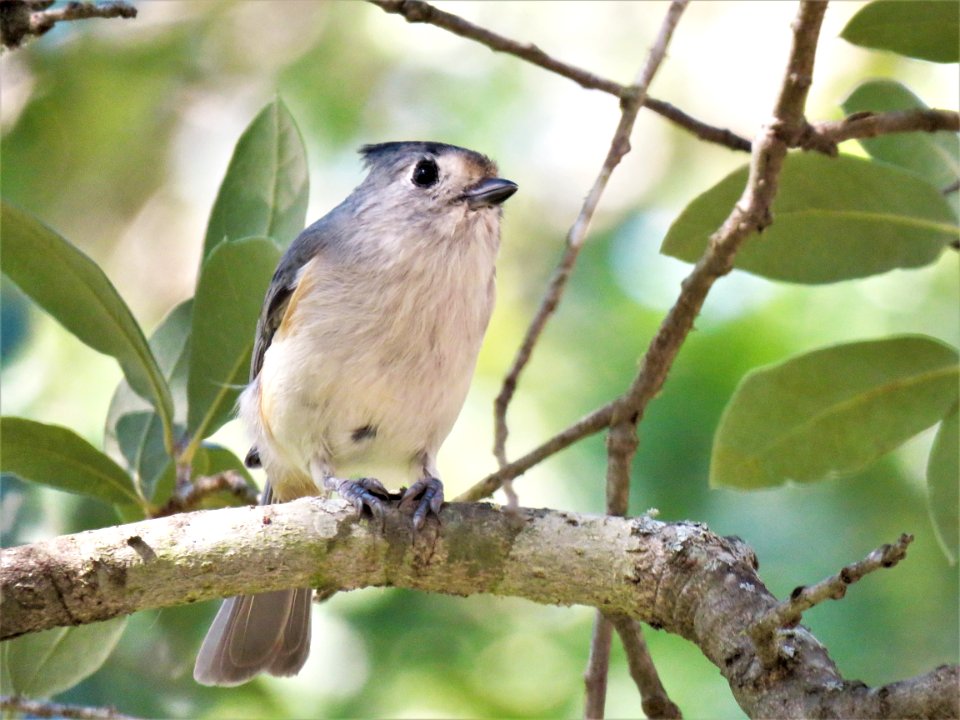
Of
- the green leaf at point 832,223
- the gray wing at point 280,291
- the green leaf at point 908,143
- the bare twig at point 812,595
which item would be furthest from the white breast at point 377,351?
the bare twig at point 812,595

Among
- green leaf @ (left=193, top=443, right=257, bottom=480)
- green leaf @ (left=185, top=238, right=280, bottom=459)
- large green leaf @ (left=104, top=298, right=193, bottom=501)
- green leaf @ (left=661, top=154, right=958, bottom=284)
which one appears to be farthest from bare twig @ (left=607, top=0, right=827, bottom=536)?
large green leaf @ (left=104, top=298, right=193, bottom=501)

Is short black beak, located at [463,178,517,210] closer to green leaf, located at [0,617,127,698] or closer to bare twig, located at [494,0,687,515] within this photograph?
bare twig, located at [494,0,687,515]

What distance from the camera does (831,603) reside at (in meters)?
3.34

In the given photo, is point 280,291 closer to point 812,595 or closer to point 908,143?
point 908,143

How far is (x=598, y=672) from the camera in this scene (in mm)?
2305

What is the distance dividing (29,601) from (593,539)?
0.99m

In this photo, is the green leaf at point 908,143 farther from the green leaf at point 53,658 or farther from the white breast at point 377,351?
the green leaf at point 53,658

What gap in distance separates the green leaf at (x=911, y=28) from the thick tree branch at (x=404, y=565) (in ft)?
4.01

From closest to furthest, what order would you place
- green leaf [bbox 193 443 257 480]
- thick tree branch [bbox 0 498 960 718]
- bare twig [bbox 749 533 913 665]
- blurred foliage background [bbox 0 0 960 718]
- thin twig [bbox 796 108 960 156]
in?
1. bare twig [bbox 749 533 913 665]
2. thick tree branch [bbox 0 498 960 718]
3. thin twig [bbox 796 108 960 156]
4. green leaf [bbox 193 443 257 480]
5. blurred foliage background [bbox 0 0 960 718]

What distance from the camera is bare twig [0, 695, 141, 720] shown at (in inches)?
85.1

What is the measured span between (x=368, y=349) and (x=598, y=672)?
0.99 metres

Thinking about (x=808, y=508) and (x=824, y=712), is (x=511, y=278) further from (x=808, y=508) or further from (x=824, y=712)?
(x=824, y=712)

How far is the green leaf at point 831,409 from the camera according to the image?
2.51 m

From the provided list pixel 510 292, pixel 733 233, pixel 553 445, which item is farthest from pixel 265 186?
pixel 510 292
